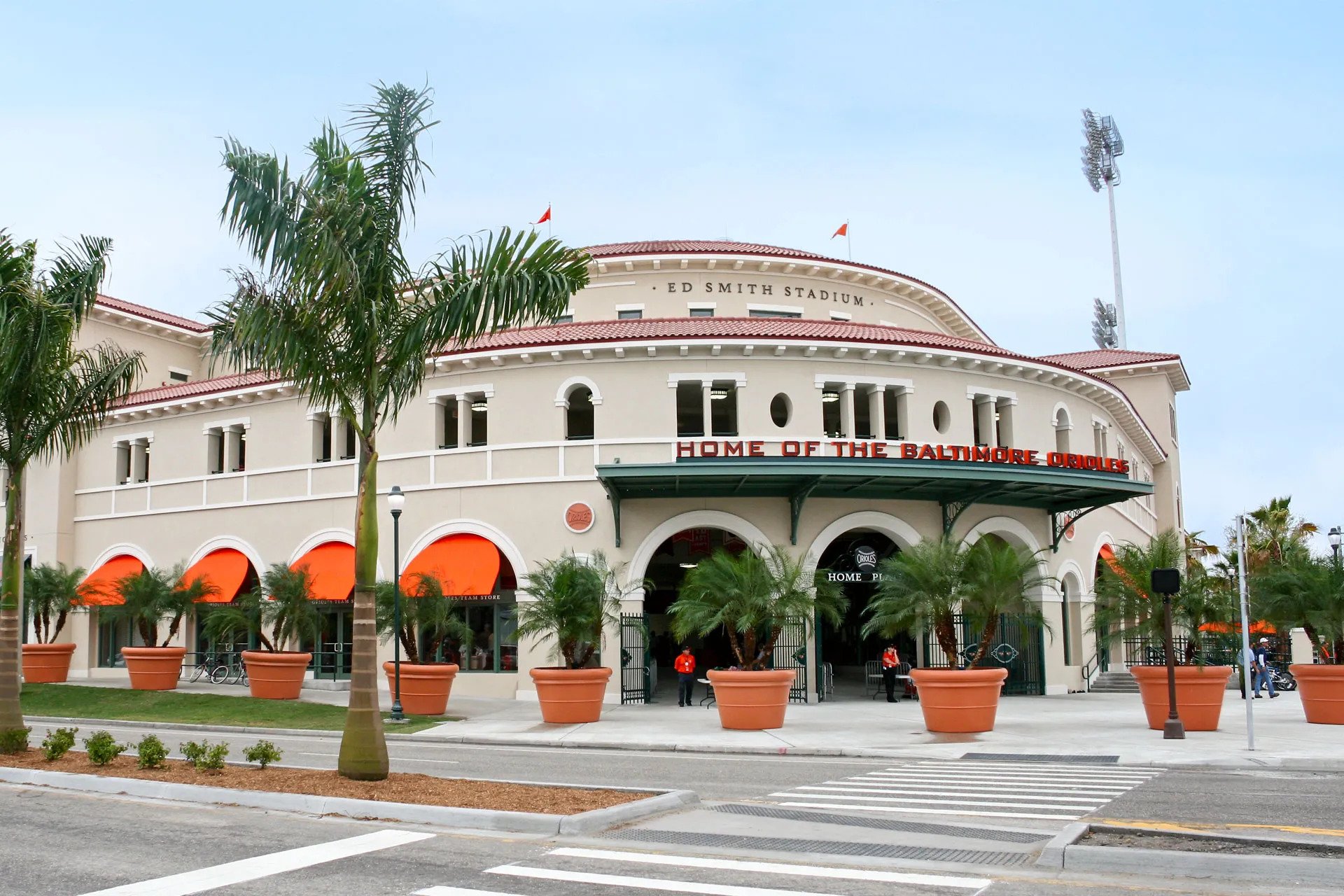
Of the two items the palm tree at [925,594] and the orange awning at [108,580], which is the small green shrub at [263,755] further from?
the orange awning at [108,580]

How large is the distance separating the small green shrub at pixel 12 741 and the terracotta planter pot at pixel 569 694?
1032cm

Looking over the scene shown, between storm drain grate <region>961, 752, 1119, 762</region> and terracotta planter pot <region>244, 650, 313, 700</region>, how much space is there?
18.2 metres

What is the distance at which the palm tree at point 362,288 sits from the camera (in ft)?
45.9

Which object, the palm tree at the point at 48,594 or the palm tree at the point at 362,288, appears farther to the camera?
the palm tree at the point at 48,594

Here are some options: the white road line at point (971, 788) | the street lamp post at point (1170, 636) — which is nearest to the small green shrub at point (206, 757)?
the white road line at point (971, 788)

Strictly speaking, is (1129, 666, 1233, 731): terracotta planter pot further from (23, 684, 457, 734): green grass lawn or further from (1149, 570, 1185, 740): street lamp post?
(23, 684, 457, 734): green grass lawn

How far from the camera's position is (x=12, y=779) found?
566 inches

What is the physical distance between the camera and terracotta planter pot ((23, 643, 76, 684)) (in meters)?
34.9

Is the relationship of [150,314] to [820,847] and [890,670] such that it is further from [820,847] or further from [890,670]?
[820,847]

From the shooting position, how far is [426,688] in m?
27.1

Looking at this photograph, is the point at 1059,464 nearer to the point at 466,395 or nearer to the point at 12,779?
the point at 466,395

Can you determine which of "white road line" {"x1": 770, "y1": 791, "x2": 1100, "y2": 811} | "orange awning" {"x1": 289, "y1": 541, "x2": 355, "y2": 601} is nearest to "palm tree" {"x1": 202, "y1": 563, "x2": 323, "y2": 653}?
"orange awning" {"x1": 289, "y1": 541, "x2": 355, "y2": 601}

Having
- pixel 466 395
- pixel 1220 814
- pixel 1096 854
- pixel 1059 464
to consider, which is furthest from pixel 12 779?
pixel 1059 464

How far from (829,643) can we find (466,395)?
18082mm
